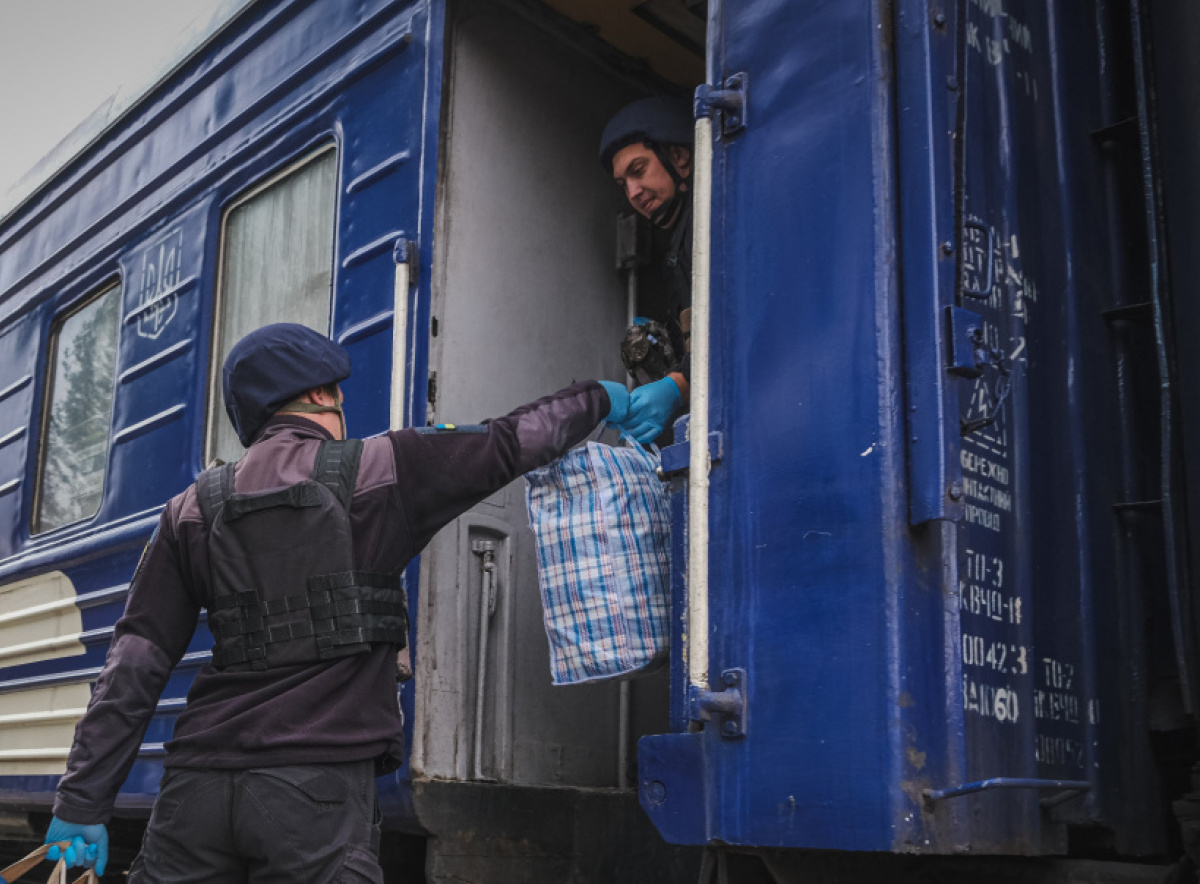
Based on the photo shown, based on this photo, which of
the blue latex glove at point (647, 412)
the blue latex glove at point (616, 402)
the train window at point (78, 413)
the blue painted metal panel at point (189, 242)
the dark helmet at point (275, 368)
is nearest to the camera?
the dark helmet at point (275, 368)

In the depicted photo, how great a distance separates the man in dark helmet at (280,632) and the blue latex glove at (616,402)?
0.28 meters

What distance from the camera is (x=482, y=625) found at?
302cm

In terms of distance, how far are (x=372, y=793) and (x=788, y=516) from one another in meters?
0.85

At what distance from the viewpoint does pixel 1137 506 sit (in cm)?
241

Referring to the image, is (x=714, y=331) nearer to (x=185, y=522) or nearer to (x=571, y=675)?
(x=571, y=675)

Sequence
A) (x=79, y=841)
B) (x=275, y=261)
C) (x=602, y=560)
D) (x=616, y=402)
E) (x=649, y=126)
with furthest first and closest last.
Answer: (x=275, y=261)
(x=649, y=126)
(x=616, y=402)
(x=602, y=560)
(x=79, y=841)

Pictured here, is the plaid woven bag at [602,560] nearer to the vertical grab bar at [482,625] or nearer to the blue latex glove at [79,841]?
the vertical grab bar at [482,625]

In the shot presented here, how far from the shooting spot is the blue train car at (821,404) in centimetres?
206

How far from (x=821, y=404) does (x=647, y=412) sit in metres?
0.82

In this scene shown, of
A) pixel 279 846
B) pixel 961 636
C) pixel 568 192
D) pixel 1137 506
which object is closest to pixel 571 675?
pixel 279 846

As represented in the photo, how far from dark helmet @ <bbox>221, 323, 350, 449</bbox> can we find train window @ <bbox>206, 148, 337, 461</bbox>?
879mm

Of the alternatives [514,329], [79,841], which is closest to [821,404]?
[514,329]

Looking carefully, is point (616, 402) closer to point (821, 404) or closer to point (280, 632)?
point (821, 404)

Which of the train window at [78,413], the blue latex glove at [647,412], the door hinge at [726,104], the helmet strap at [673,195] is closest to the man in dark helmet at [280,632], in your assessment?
the blue latex glove at [647,412]
